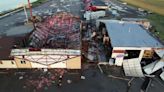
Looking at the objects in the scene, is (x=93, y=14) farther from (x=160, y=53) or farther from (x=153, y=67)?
(x=153, y=67)

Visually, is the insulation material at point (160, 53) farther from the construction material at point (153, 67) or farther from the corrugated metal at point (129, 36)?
the construction material at point (153, 67)

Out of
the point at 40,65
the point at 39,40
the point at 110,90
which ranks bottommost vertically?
the point at 110,90

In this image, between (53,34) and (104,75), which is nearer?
(104,75)

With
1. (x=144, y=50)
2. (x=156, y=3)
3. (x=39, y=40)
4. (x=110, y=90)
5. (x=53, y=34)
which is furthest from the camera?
(x=156, y=3)

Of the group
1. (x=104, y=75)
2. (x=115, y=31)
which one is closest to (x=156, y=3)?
(x=115, y=31)

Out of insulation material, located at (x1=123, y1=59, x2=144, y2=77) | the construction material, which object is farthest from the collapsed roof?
the construction material

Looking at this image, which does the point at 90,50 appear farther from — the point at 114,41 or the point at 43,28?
the point at 43,28

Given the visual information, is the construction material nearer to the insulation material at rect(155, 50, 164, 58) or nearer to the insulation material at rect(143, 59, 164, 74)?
the insulation material at rect(143, 59, 164, 74)
